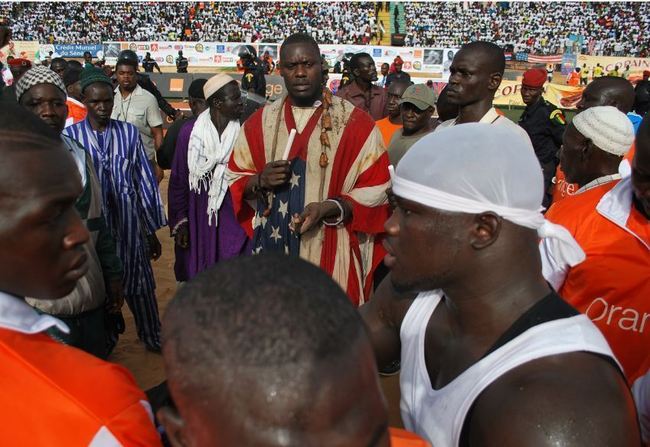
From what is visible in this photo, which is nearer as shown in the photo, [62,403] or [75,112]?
[62,403]

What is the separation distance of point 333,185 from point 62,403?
2.49 metres

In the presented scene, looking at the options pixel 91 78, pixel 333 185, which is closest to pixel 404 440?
pixel 333 185

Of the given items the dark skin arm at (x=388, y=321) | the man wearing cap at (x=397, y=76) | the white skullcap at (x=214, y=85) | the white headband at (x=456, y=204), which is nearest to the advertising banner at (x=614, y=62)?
the man wearing cap at (x=397, y=76)

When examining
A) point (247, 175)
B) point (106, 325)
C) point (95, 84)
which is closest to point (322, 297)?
point (106, 325)

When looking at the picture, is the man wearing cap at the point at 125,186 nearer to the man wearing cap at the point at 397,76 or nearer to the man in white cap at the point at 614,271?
the man in white cap at the point at 614,271

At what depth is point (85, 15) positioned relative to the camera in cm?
3588

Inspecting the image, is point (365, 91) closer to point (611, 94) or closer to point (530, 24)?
point (611, 94)

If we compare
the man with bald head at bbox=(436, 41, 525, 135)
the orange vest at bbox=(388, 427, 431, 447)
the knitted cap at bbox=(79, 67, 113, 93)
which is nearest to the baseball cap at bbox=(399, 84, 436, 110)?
the man with bald head at bbox=(436, 41, 525, 135)

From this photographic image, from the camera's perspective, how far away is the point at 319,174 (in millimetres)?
3396

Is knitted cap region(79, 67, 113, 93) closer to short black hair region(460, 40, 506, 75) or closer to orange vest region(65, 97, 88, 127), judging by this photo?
orange vest region(65, 97, 88, 127)

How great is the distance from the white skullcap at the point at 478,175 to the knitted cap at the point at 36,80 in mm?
2668

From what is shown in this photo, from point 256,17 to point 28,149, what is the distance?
39.7 meters

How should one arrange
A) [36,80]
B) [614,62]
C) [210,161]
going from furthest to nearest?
1. [614,62]
2. [210,161]
3. [36,80]

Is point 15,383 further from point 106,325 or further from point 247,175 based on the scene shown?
point 247,175
